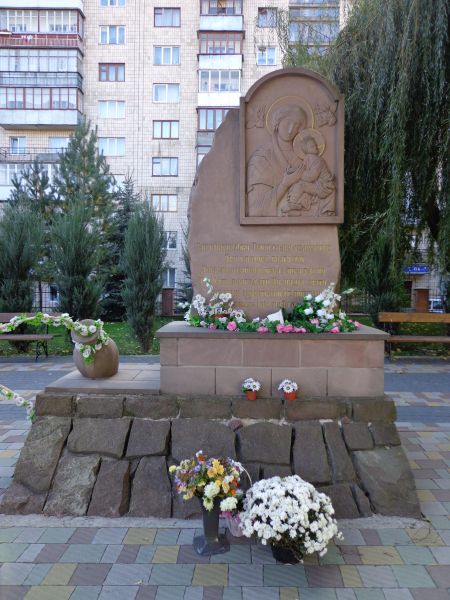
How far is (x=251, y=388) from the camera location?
3.55 meters

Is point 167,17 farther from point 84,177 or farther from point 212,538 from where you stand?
point 212,538

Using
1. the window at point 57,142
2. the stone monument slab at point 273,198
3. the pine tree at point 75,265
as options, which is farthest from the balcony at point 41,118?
the stone monument slab at point 273,198

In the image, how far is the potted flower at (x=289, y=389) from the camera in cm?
352

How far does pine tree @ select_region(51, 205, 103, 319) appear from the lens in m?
10.8

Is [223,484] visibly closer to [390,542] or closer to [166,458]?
[166,458]

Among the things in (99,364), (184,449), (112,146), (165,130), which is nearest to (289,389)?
(184,449)

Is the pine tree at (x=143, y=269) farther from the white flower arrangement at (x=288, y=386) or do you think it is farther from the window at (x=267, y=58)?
the window at (x=267, y=58)

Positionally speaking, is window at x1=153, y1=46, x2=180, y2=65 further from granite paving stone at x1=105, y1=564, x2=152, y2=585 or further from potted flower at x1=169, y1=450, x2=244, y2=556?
granite paving stone at x1=105, y1=564, x2=152, y2=585

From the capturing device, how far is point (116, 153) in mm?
24375

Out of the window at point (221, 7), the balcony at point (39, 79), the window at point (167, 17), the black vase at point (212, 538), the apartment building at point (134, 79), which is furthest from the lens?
the window at point (167, 17)

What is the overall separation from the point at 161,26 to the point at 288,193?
23688mm

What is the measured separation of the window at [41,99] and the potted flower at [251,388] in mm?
23072

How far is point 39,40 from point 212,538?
84.8 feet

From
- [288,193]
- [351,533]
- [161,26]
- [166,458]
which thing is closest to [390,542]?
[351,533]
